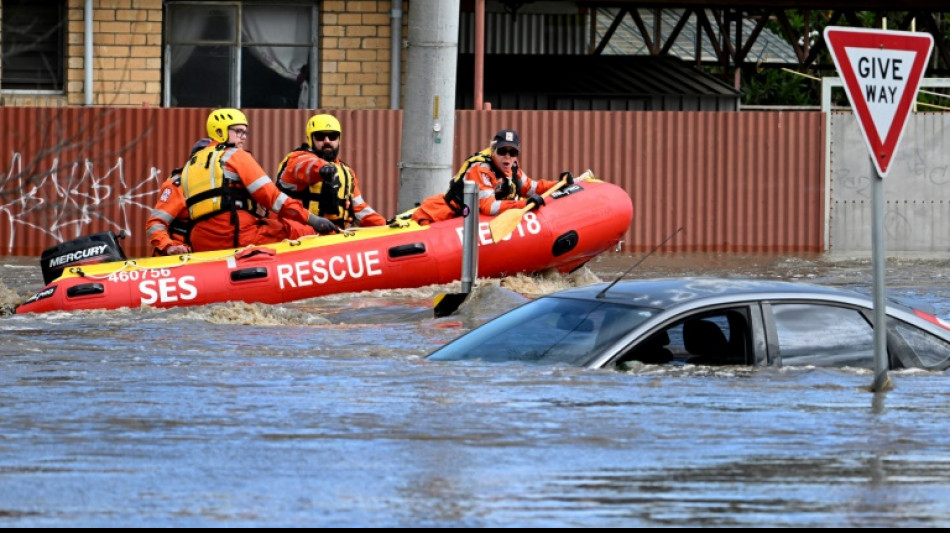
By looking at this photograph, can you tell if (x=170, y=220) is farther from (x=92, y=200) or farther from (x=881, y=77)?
(x=881, y=77)

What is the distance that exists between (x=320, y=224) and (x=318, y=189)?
85cm

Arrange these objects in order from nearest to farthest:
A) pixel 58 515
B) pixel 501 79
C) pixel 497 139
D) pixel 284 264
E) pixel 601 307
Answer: pixel 58 515
pixel 601 307
pixel 284 264
pixel 497 139
pixel 501 79

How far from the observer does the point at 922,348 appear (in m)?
9.14

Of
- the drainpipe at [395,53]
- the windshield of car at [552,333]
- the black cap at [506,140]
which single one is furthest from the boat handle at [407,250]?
the drainpipe at [395,53]

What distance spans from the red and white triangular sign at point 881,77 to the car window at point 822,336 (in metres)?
0.76

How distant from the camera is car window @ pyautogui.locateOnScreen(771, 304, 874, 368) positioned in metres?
8.64

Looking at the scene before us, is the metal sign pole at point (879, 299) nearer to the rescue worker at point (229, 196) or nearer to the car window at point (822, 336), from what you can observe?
the car window at point (822, 336)

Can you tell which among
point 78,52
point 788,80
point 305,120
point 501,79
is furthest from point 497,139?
point 788,80

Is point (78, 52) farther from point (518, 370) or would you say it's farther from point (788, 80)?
point (788, 80)

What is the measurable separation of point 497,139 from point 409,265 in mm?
1860

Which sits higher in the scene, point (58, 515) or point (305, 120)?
point (305, 120)

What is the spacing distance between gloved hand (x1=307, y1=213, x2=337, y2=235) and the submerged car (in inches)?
222

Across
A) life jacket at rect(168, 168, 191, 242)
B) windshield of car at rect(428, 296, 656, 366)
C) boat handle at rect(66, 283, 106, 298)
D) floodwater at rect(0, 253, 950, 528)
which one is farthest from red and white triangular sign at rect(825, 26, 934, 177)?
life jacket at rect(168, 168, 191, 242)

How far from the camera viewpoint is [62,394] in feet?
30.0
